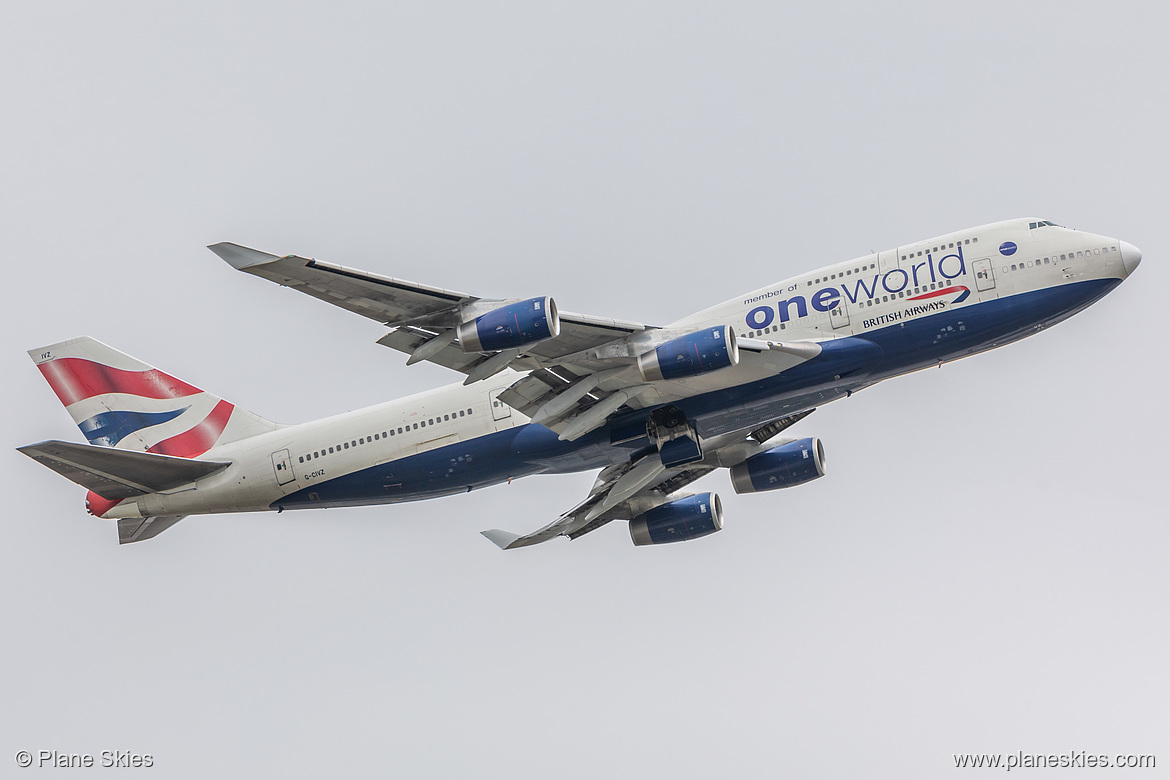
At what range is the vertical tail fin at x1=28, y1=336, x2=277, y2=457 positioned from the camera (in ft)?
140

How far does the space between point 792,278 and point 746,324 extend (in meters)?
1.96

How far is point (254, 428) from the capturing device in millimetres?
41438

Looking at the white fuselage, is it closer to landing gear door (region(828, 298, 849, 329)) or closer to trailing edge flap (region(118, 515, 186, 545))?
landing gear door (region(828, 298, 849, 329))

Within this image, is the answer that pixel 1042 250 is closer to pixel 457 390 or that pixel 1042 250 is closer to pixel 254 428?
pixel 457 390

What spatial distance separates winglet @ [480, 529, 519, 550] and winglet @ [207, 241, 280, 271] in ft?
53.9

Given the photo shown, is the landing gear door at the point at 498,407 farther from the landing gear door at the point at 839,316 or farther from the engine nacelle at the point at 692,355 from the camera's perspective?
the landing gear door at the point at 839,316

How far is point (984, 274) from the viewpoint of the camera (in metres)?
33.8

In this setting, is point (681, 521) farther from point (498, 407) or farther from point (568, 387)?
point (568, 387)

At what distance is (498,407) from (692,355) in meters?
8.02

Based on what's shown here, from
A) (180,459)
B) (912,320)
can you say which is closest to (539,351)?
(912,320)

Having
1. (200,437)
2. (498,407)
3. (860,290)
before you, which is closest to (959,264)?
(860,290)

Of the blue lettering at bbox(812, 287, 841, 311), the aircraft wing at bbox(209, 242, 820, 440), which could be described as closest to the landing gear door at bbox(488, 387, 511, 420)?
the aircraft wing at bbox(209, 242, 820, 440)

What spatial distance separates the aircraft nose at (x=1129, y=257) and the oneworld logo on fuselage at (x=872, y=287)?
4.28 m

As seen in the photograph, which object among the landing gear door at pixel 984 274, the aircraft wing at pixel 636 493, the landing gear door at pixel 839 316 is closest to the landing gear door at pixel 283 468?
the aircraft wing at pixel 636 493
